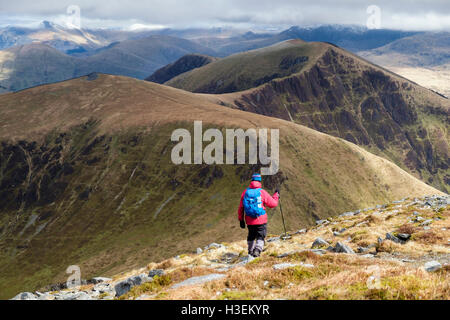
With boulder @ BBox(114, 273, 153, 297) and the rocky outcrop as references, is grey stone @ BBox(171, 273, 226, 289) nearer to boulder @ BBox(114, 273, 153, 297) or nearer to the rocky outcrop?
the rocky outcrop

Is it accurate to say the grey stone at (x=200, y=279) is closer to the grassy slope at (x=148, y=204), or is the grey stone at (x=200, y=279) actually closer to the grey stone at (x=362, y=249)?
the grey stone at (x=362, y=249)

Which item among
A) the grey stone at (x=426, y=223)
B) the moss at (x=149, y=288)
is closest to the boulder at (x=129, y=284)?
the moss at (x=149, y=288)

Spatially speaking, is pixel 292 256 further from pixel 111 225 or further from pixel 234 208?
pixel 111 225

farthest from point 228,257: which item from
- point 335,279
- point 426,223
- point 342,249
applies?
point 335,279

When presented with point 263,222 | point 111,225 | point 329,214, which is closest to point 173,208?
point 111,225

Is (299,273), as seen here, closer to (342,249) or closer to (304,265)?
(304,265)

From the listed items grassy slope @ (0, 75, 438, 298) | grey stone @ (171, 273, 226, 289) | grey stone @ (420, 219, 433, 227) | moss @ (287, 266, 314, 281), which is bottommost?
grassy slope @ (0, 75, 438, 298)

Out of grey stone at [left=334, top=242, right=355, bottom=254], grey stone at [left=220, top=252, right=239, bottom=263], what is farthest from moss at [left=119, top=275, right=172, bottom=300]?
grey stone at [left=220, top=252, right=239, bottom=263]

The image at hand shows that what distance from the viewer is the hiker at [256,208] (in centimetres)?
1780

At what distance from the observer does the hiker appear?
58.4ft

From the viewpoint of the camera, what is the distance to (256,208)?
1777cm
